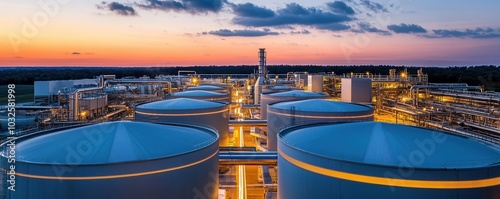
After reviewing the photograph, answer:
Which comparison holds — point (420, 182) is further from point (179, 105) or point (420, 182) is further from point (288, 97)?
point (288, 97)

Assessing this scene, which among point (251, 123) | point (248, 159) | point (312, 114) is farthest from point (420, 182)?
point (251, 123)

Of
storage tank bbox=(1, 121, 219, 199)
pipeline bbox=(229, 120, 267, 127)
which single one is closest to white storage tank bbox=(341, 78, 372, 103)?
pipeline bbox=(229, 120, 267, 127)

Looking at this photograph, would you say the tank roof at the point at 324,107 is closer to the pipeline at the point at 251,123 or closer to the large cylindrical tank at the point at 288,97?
the pipeline at the point at 251,123

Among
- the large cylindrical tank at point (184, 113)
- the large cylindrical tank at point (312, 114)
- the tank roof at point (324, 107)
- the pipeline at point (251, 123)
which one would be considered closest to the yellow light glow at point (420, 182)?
the large cylindrical tank at point (312, 114)

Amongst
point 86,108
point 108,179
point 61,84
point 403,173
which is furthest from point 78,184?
point 61,84

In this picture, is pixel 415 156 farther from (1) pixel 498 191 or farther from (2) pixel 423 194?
(1) pixel 498 191

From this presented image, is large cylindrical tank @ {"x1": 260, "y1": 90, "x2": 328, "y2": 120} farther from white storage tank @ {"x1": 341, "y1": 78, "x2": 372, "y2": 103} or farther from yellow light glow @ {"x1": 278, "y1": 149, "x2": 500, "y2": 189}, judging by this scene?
yellow light glow @ {"x1": 278, "y1": 149, "x2": 500, "y2": 189}

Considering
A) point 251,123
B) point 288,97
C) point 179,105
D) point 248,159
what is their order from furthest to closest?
point 288,97
point 251,123
point 179,105
point 248,159
